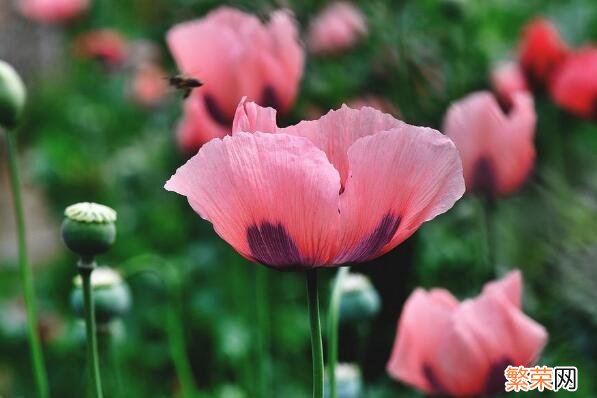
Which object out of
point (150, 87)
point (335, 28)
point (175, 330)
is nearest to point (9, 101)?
point (175, 330)

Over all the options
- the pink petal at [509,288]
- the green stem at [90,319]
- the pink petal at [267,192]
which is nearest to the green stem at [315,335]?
the pink petal at [267,192]

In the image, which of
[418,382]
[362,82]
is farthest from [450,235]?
[418,382]

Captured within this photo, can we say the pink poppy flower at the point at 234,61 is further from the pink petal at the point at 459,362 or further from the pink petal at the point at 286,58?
the pink petal at the point at 459,362

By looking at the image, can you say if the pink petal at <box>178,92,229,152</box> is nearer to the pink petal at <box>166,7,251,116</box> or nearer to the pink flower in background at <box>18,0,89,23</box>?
the pink petal at <box>166,7,251,116</box>

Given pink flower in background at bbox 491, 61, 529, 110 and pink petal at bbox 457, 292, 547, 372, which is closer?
pink petal at bbox 457, 292, 547, 372

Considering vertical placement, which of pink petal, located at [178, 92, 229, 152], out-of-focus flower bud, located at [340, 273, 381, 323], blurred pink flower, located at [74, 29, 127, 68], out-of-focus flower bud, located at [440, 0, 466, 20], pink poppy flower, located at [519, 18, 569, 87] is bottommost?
out-of-focus flower bud, located at [340, 273, 381, 323]

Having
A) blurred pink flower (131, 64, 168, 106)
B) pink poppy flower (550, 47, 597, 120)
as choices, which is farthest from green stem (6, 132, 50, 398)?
blurred pink flower (131, 64, 168, 106)

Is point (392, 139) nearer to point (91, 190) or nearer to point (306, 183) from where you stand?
point (306, 183)
